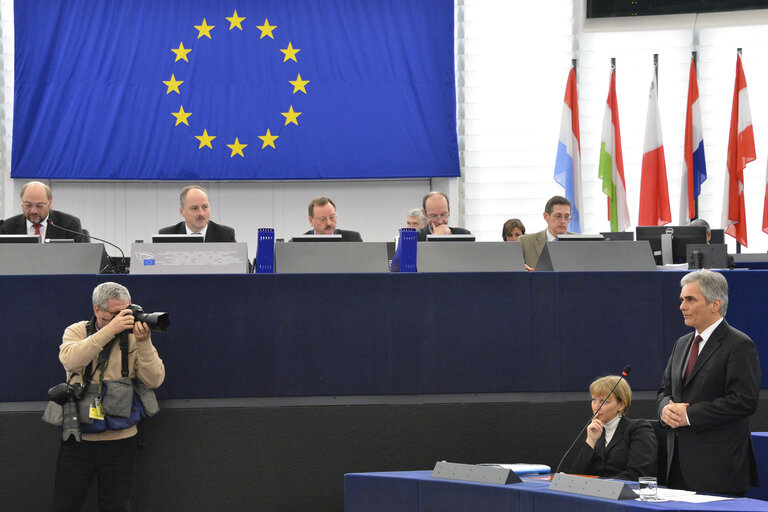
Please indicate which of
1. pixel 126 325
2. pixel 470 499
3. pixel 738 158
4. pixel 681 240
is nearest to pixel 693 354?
pixel 470 499

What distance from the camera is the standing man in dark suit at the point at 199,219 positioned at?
621 cm

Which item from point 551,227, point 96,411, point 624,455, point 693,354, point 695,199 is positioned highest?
point 695,199

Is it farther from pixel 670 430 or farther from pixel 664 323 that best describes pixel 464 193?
pixel 670 430

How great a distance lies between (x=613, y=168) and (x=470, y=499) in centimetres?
717

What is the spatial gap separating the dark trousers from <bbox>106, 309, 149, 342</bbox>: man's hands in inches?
24.6

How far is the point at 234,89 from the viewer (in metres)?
10.2

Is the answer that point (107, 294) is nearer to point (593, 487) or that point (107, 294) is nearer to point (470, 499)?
point (470, 499)

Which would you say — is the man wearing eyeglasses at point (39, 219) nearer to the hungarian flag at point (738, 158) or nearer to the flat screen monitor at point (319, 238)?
the flat screen monitor at point (319, 238)

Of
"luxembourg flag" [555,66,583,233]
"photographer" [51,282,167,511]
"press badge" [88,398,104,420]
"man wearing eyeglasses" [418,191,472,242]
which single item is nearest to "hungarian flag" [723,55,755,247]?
"luxembourg flag" [555,66,583,233]

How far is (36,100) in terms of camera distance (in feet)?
32.6

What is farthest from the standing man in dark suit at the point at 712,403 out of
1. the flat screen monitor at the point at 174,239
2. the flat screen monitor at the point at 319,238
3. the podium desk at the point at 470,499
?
the flat screen monitor at the point at 174,239

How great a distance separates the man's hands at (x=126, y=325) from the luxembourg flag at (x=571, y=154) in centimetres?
642

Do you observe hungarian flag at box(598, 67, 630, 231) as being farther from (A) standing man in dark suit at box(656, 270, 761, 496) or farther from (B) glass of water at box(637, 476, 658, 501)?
(B) glass of water at box(637, 476, 658, 501)

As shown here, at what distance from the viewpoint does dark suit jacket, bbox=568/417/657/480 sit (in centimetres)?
439
